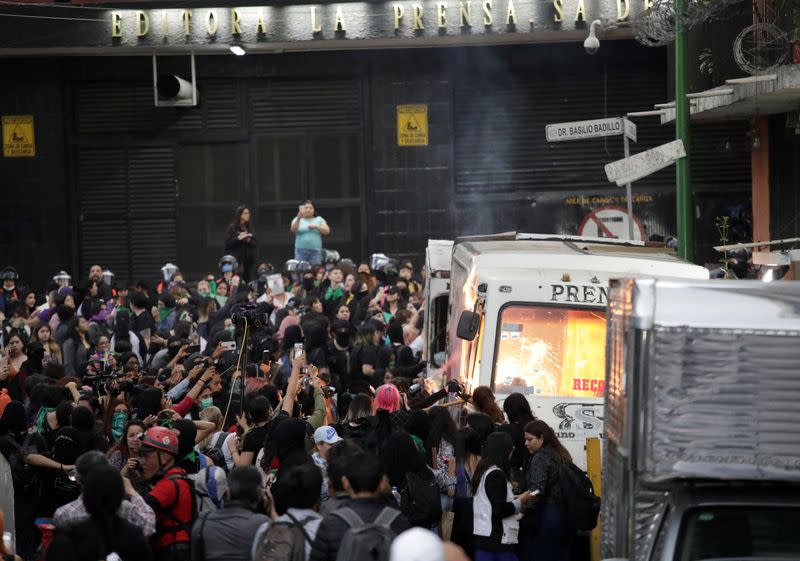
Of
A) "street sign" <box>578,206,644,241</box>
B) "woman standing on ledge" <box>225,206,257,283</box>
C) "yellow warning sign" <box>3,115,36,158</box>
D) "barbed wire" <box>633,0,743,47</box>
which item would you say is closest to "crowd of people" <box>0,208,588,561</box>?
"barbed wire" <box>633,0,743,47</box>

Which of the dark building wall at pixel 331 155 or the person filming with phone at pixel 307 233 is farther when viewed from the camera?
the dark building wall at pixel 331 155

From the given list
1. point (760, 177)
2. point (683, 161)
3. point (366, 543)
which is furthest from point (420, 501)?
point (760, 177)

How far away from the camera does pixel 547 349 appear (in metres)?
13.1

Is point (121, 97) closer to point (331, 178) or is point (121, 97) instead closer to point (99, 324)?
point (331, 178)

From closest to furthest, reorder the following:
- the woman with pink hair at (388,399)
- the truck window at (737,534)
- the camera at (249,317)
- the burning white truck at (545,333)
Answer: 1. the truck window at (737,534)
2. the woman with pink hair at (388,399)
3. the burning white truck at (545,333)
4. the camera at (249,317)

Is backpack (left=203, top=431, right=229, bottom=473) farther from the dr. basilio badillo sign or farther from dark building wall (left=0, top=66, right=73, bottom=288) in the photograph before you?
dark building wall (left=0, top=66, right=73, bottom=288)

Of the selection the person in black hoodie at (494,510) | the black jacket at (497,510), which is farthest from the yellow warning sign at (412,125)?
the black jacket at (497,510)

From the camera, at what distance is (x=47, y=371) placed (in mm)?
13969

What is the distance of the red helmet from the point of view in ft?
28.1

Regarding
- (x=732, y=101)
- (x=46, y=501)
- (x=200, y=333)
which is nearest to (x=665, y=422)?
(x=46, y=501)

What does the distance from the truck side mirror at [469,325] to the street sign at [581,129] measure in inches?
162

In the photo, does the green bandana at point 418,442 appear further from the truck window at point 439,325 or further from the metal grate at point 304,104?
the metal grate at point 304,104

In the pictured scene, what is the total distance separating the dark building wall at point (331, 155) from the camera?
27.9 m

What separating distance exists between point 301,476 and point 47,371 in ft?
23.2
